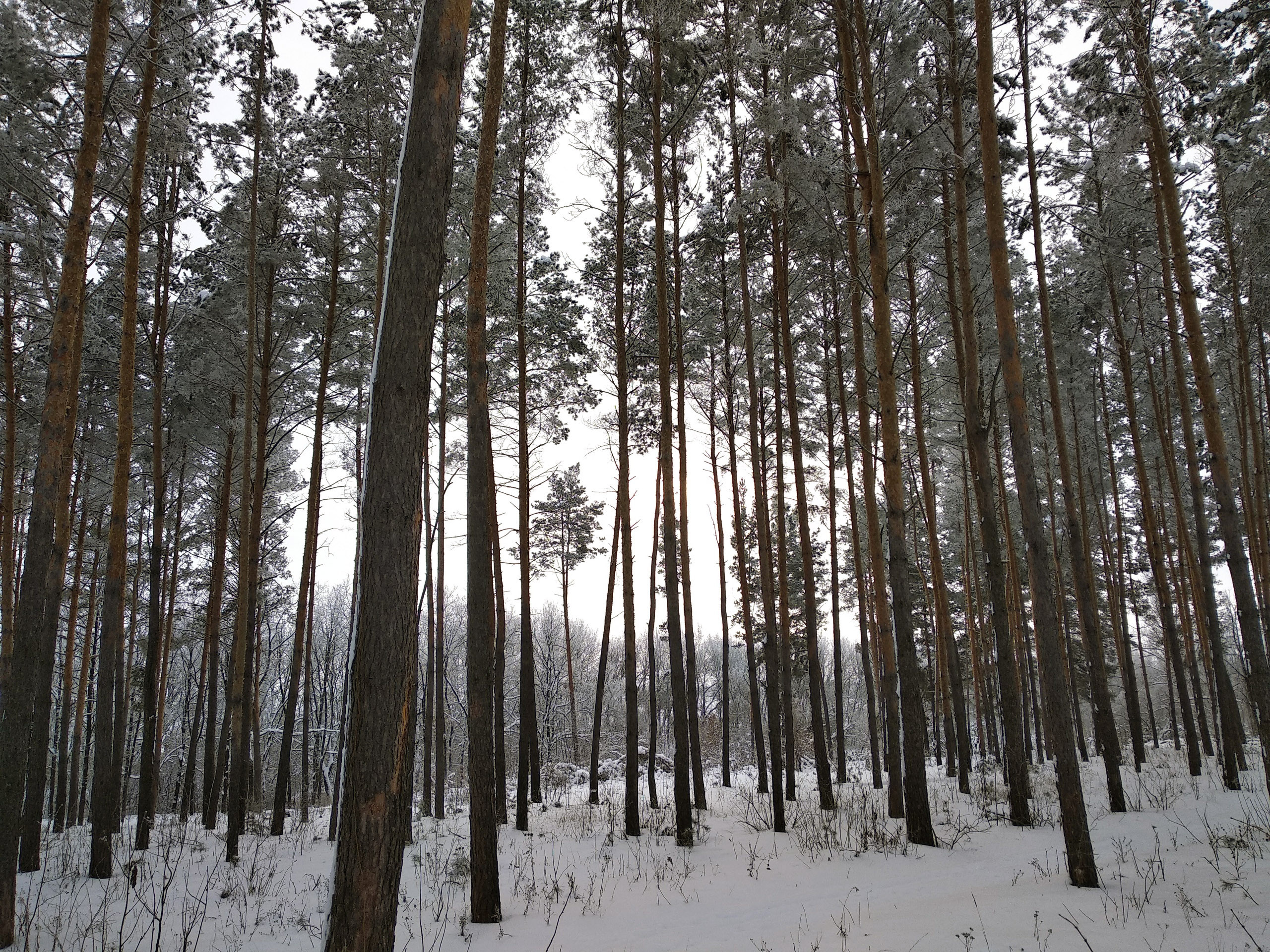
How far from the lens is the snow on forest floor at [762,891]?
4320 millimetres

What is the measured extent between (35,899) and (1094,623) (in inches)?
520

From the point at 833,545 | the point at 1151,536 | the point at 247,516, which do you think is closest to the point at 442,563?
the point at 247,516

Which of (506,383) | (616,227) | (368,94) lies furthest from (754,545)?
(368,94)

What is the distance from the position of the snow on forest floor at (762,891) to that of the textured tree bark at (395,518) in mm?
237

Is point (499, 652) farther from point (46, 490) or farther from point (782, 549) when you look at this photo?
point (46, 490)

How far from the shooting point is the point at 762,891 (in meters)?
6.03

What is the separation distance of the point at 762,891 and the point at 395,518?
5.36 m

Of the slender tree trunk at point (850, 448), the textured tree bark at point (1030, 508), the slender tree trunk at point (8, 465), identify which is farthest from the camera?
the slender tree trunk at point (850, 448)

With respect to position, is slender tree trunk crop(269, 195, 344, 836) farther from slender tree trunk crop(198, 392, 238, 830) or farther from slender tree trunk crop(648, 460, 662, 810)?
slender tree trunk crop(648, 460, 662, 810)

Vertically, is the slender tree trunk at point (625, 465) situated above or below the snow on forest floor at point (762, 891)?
above

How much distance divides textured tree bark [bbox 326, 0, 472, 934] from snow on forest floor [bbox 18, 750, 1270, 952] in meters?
0.24

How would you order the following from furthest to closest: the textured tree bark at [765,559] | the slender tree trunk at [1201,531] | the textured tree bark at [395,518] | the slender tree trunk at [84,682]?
1. the slender tree trunk at [84,682]
2. the slender tree trunk at [1201,531]
3. the textured tree bark at [765,559]
4. the textured tree bark at [395,518]

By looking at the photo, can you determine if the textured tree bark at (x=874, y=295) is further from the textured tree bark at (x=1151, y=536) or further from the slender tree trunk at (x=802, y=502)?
the textured tree bark at (x=1151, y=536)

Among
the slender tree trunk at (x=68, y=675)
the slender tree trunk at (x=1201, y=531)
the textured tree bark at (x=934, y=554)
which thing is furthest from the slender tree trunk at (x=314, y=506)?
the slender tree trunk at (x=1201, y=531)
